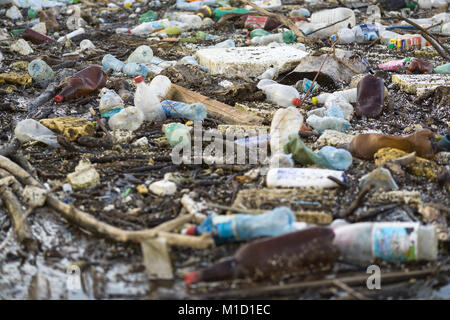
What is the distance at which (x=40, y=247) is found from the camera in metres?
2.40

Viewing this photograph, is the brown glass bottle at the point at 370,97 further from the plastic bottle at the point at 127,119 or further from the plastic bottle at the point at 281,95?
the plastic bottle at the point at 127,119

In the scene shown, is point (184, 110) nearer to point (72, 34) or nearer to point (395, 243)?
point (395, 243)

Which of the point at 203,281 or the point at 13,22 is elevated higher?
the point at 203,281

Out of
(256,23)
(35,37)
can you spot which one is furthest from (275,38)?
(35,37)

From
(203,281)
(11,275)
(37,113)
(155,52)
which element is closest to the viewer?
(203,281)

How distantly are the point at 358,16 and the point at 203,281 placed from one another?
6.46m

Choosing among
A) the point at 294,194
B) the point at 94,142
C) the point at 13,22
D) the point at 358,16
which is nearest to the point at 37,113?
the point at 94,142

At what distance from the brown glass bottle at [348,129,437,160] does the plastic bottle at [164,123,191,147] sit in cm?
100

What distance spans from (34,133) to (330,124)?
1953mm

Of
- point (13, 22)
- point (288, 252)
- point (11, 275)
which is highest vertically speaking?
point (288, 252)

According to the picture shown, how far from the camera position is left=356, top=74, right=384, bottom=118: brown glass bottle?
12.8ft

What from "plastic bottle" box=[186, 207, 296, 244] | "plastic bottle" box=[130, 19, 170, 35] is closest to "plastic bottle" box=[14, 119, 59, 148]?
"plastic bottle" box=[186, 207, 296, 244]

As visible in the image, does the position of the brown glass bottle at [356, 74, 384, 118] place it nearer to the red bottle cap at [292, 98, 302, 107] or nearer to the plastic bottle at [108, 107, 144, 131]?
the red bottle cap at [292, 98, 302, 107]

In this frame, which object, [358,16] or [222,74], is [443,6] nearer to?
[358,16]
